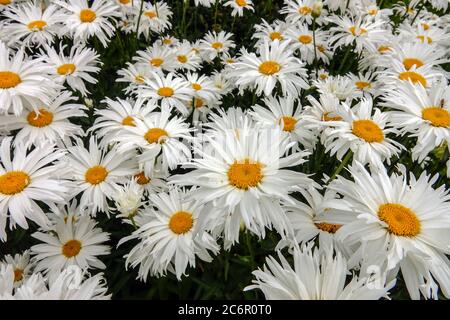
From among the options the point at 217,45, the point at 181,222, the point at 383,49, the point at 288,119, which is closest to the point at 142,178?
the point at 181,222

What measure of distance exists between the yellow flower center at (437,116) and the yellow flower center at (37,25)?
324cm

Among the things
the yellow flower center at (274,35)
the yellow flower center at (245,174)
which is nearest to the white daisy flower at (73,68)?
the yellow flower center at (245,174)

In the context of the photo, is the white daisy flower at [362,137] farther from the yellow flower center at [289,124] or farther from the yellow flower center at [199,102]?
the yellow flower center at [199,102]

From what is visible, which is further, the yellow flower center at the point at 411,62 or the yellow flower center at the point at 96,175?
the yellow flower center at the point at 411,62

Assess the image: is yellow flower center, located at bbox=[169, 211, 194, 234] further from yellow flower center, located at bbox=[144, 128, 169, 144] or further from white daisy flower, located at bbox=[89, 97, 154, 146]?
white daisy flower, located at bbox=[89, 97, 154, 146]

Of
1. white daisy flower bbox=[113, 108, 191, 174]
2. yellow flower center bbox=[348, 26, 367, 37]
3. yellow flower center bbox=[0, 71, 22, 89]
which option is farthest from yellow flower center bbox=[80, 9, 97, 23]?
yellow flower center bbox=[348, 26, 367, 37]

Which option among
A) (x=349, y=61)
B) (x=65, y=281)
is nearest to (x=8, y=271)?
(x=65, y=281)

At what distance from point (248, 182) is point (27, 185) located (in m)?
1.20

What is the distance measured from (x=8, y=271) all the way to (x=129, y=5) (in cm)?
323

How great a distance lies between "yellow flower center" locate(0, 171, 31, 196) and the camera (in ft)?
6.19

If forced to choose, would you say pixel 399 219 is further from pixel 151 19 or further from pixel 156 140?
pixel 151 19

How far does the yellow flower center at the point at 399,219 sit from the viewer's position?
57.4 inches

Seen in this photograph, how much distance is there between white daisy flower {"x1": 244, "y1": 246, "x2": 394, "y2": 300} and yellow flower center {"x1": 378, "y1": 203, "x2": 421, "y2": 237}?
24 cm

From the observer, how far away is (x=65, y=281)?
151cm
